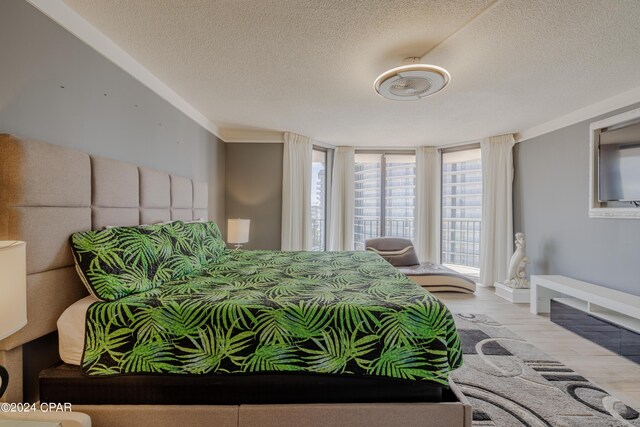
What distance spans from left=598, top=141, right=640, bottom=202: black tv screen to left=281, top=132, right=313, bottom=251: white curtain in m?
3.66

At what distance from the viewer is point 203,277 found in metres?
1.96

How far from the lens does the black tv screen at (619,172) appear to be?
107 inches

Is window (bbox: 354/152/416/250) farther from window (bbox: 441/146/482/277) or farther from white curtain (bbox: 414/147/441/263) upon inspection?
window (bbox: 441/146/482/277)

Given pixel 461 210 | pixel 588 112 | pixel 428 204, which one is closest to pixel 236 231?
pixel 428 204

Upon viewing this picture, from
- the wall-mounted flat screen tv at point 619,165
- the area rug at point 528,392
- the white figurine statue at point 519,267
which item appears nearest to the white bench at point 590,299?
the white figurine statue at point 519,267

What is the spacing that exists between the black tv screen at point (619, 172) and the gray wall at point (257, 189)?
406cm

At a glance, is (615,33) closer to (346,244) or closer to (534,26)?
(534,26)

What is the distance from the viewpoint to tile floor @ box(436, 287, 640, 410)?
198 cm

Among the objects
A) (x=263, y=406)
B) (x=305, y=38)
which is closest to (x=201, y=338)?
(x=263, y=406)

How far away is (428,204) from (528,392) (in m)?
3.65

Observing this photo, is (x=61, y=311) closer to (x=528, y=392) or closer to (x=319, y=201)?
(x=528, y=392)

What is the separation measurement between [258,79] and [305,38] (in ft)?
2.55

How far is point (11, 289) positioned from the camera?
952mm

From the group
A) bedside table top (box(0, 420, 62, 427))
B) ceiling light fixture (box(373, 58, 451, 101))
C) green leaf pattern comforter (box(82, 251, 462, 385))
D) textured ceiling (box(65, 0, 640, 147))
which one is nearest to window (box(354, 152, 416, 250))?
textured ceiling (box(65, 0, 640, 147))
